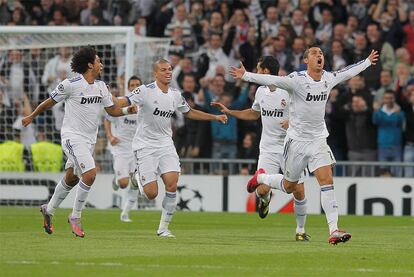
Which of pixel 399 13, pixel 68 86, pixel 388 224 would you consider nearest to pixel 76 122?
pixel 68 86

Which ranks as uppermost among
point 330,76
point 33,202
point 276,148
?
point 330,76

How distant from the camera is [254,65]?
1061 inches

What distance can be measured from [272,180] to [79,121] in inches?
114

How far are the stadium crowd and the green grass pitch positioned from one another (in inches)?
182

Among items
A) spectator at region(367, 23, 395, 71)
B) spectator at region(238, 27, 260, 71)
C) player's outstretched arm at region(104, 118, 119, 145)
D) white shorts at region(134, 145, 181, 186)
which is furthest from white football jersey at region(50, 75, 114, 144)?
spectator at region(238, 27, 260, 71)

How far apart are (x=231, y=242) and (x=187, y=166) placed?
11175mm

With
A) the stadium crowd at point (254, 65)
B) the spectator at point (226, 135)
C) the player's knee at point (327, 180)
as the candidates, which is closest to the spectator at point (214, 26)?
the stadium crowd at point (254, 65)

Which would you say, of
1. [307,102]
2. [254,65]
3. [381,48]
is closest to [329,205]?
[307,102]

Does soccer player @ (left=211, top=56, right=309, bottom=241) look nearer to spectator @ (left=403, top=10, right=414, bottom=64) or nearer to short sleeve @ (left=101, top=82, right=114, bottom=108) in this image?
short sleeve @ (left=101, top=82, right=114, bottom=108)

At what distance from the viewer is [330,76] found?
1541 centimetres

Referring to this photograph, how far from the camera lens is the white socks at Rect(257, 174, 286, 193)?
1624 cm

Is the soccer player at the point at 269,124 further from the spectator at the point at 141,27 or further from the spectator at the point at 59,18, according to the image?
the spectator at the point at 59,18

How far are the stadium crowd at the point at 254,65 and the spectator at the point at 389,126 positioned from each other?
21 mm

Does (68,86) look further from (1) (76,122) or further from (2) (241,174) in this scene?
(2) (241,174)
